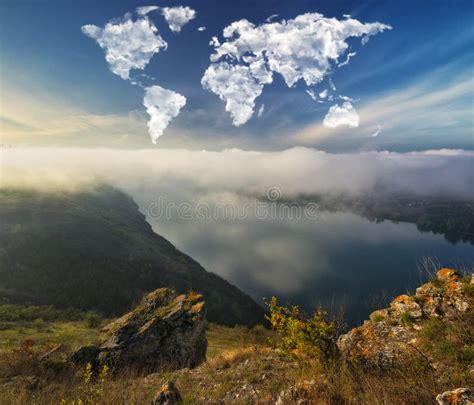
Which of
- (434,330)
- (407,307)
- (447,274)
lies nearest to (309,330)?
(434,330)

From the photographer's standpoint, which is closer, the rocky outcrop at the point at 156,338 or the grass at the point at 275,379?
the grass at the point at 275,379

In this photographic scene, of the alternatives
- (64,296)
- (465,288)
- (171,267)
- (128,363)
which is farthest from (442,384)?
(171,267)

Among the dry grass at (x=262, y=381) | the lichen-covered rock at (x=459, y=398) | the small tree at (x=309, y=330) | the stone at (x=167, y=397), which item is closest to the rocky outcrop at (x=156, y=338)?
the dry grass at (x=262, y=381)

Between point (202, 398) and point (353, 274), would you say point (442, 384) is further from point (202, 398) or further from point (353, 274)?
point (353, 274)

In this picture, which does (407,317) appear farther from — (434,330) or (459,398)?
(459,398)

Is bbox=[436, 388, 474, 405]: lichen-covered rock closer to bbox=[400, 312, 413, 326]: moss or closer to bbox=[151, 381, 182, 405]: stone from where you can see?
bbox=[151, 381, 182, 405]: stone

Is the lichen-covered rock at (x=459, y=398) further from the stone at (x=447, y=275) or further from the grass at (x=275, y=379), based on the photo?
the stone at (x=447, y=275)

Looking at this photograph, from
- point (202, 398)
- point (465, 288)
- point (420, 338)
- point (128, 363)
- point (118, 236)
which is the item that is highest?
point (465, 288)
